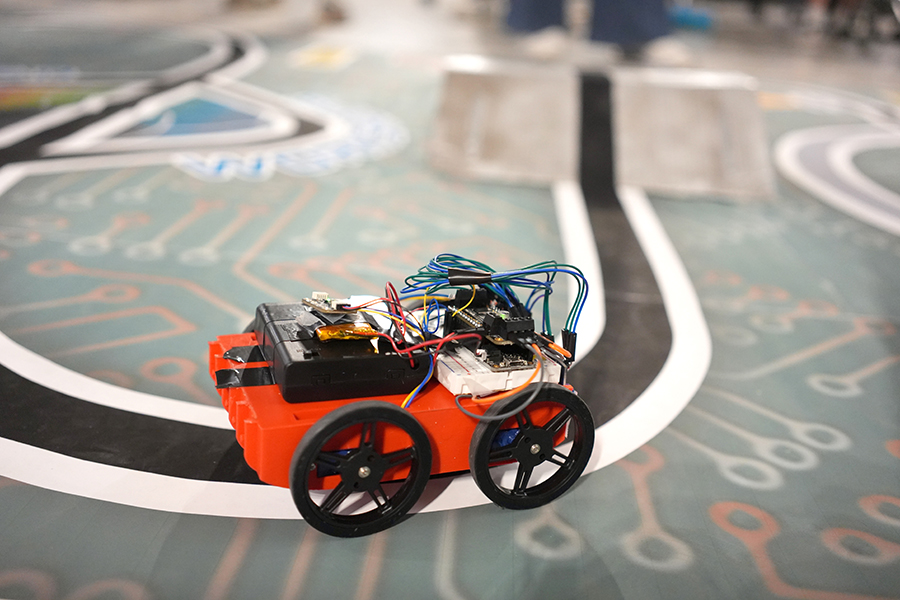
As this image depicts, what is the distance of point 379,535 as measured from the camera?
1.86 metres

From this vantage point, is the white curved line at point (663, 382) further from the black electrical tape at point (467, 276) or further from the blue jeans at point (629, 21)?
the blue jeans at point (629, 21)

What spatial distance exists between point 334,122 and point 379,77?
148 centimetres

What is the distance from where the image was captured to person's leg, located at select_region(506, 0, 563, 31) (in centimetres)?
715

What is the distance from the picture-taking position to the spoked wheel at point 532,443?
1814mm

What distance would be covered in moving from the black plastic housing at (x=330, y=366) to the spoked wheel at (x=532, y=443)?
0.24 m

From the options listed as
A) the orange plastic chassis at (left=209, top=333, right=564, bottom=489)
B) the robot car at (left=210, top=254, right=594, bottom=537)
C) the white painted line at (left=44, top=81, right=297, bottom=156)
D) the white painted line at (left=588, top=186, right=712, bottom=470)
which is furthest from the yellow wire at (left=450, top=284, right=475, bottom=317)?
the white painted line at (left=44, top=81, right=297, bottom=156)

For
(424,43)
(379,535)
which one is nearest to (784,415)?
(379,535)

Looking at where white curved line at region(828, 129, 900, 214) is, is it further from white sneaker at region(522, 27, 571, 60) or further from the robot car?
the robot car

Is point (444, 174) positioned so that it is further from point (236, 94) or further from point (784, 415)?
point (784, 415)

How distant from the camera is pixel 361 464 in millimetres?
1751

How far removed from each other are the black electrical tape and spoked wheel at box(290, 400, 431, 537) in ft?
1.32

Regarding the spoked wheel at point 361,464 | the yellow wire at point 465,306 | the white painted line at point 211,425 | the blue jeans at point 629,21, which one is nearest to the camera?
the spoked wheel at point 361,464

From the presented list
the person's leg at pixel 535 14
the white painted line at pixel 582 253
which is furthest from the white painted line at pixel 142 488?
the person's leg at pixel 535 14

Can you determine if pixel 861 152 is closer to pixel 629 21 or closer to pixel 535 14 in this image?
pixel 629 21
